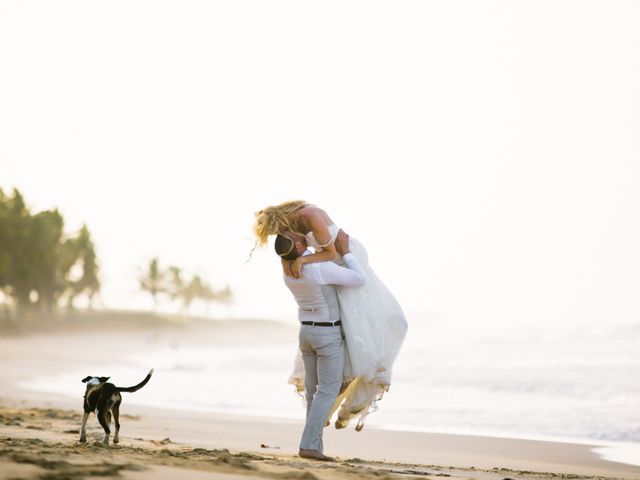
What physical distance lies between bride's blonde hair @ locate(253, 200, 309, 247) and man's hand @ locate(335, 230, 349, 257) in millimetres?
347

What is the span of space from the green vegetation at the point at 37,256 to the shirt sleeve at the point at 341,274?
155 ft

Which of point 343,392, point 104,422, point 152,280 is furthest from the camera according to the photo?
point 152,280

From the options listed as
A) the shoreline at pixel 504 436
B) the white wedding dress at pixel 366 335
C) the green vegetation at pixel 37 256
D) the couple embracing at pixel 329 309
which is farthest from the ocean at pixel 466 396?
the green vegetation at pixel 37 256

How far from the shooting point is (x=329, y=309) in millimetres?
6223

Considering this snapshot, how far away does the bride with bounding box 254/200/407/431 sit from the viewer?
238 inches

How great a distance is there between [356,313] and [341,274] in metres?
0.31

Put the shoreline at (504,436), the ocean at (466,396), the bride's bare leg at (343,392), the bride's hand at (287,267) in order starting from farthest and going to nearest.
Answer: the ocean at (466,396), the shoreline at (504,436), the bride's bare leg at (343,392), the bride's hand at (287,267)

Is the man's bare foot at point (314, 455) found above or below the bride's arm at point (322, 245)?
below

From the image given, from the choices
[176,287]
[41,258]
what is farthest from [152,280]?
[41,258]

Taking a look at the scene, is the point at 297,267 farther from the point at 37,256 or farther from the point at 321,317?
the point at 37,256

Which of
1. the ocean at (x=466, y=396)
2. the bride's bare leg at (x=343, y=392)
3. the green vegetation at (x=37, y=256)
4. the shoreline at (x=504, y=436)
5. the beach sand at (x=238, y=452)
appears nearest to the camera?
the beach sand at (x=238, y=452)

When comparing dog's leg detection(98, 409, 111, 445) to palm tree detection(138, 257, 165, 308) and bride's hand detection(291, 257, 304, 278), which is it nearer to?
bride's hand detection(291, 257, 304, 278)

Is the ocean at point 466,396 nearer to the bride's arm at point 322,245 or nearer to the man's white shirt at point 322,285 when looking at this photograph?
the man's white shirt at point 322,285

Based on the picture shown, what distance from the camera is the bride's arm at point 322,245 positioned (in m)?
6.05
